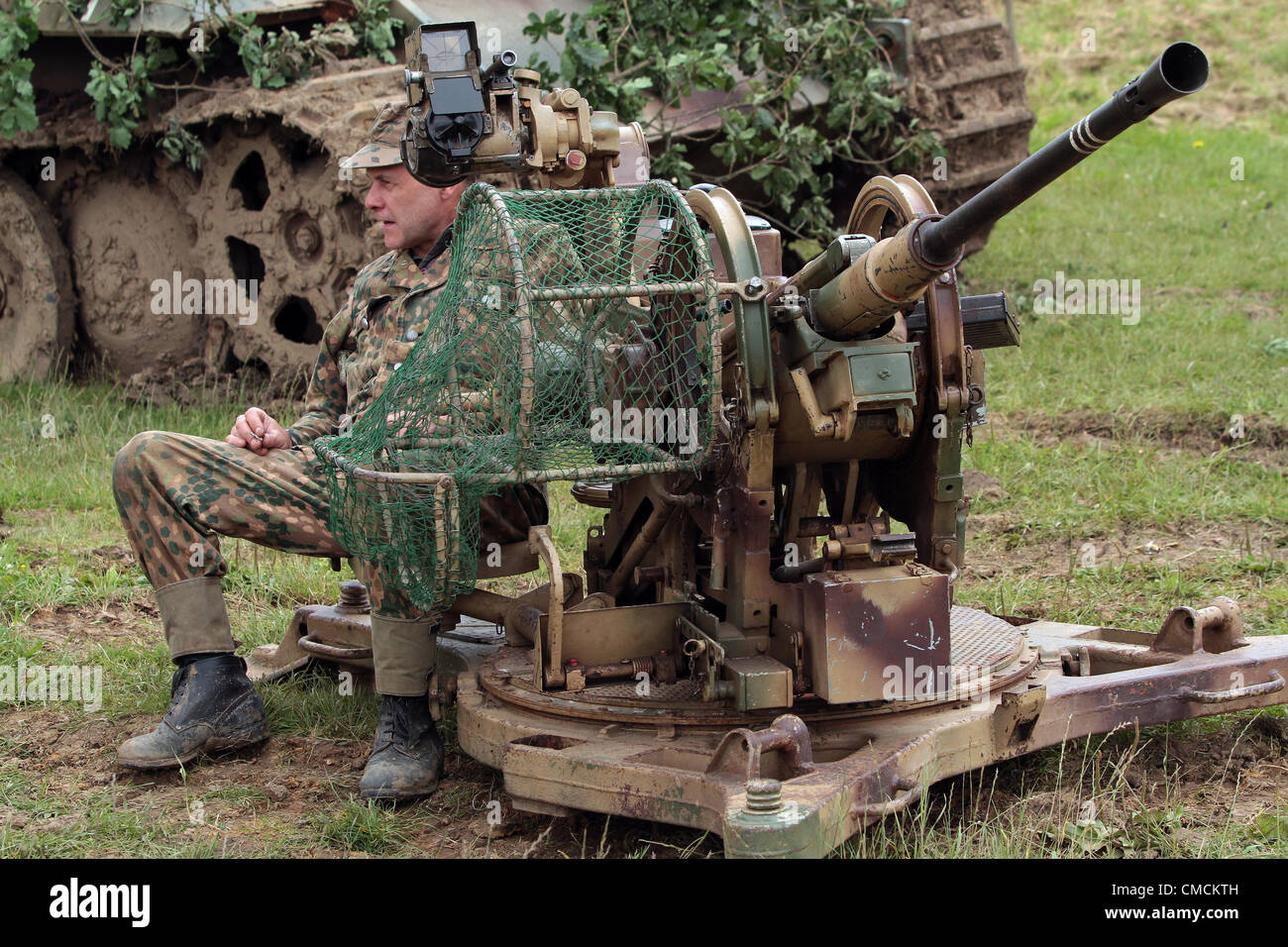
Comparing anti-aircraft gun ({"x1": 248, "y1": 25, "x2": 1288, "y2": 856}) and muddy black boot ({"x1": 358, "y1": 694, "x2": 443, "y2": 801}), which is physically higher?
anti-aircraft gun ({"x1": 248, "y1": 25, "x2": 1288, "y2": 856})

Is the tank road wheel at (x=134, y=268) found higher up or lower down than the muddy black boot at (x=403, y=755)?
higher up

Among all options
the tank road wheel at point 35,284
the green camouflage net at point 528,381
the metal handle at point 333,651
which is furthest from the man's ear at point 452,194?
the tank road wheel at point 35,284

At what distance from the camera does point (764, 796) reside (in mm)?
3070

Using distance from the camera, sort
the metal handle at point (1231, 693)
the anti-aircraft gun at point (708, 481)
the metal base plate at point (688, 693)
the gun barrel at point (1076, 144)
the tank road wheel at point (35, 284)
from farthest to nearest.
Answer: the tank road wheel at point (35, 284) → the metal handle at point (1231, 693) → the metal base plate at point (688, 693) → the anti-aircraft gun at point (708, 481) → the gun barrel at point (1076, 144)

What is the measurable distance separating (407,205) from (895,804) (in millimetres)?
2270

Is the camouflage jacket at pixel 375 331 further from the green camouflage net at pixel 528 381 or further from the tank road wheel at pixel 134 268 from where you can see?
the tank road wheel at pixel 134 268

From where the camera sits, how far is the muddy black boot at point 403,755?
391cm

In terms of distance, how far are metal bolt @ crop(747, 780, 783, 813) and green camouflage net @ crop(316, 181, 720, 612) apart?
0.78 m

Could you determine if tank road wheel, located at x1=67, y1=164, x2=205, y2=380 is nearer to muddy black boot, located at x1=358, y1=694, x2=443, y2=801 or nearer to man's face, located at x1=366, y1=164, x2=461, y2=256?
man's face, located at x1=366, y1=164, x2=461, y2=256

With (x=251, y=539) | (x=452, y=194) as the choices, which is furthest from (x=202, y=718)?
(x=452, y=194)

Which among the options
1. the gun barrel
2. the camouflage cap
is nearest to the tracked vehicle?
the camouflage cap

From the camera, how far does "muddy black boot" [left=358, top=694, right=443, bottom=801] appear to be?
3912 millimetres

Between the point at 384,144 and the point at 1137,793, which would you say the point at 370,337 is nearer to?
the point at 384,144

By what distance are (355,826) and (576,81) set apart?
4.68 meters
